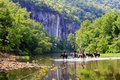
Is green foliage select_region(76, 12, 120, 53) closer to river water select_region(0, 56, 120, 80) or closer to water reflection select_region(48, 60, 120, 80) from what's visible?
water reflection select_region(48, 60, 120, 80)

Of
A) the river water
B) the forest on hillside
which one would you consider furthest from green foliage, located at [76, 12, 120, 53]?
the river water

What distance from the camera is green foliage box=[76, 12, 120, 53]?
100 m

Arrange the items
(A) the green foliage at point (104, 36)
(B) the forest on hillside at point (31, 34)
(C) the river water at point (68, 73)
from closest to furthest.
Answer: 1. (C) the river water at point (68, 73)
2. (B) the forest on hillside at point (31, 34)
3. (A) the green foliage at point (104, 36)

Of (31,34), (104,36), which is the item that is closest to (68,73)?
(31,34)

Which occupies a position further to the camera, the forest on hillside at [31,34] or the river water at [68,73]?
the forest on hillside at [31,34]

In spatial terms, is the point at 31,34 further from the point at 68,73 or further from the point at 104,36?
the point at 68,73

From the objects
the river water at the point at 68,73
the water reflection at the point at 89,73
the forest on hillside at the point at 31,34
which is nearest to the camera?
the water reflection at the point at 89,73

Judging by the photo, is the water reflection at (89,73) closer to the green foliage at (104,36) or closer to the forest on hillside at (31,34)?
the forest on hillside at (31,34)

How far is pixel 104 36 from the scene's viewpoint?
357ft

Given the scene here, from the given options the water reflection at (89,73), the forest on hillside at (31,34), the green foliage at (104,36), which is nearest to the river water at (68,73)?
the water reflection at (89,73)

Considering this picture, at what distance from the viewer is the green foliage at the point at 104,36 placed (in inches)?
3949

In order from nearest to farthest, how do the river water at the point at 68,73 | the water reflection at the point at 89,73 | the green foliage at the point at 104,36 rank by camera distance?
the water reflection at the point at 89,73 → the river water at the point at 68,73 → the green foliage at the point at 104,36

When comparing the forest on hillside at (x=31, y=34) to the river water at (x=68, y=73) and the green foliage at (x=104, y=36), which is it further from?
the river water at (x=68, y=73)

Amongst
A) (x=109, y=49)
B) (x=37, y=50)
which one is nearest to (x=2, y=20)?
(x=37, y=50)
